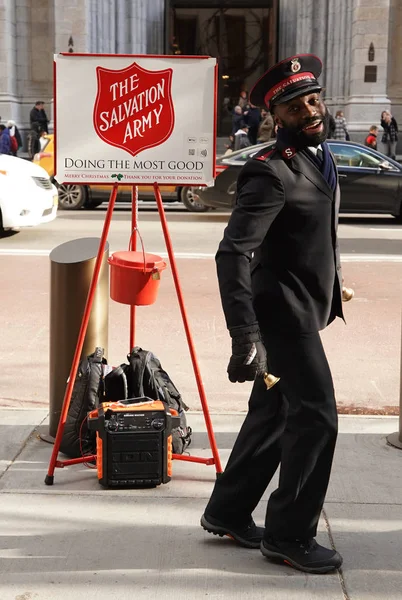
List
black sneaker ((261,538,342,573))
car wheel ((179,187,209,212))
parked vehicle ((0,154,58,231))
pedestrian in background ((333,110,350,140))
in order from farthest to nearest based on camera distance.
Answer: pedestrian in background ((333,110,350,140)), car wheel ((179,187,209,212)), parked vehicle ((0,154,58,231)), black sneaker ((261,538,342,573))

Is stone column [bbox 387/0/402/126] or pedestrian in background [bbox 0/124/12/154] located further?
stone column [bbox 387/0/402/126]

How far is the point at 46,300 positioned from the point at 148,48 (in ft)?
75.1

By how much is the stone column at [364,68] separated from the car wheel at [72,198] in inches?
448

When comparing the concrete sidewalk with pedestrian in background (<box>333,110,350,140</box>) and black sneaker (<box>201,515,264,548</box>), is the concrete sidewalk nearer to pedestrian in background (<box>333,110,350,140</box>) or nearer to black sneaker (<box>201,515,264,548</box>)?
black sneaker (<box>201,515,264,548</box>)

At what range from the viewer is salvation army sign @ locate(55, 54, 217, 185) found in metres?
4.79

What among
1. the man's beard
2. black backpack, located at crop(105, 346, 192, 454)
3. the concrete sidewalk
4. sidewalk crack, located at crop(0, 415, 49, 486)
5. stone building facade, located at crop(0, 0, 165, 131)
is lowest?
sidewalk crack, located at crop(0, 415, 49, 486)

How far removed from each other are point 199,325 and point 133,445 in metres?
3.95

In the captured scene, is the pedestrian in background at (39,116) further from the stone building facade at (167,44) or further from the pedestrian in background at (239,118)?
the pedestrian in background at (239,118)

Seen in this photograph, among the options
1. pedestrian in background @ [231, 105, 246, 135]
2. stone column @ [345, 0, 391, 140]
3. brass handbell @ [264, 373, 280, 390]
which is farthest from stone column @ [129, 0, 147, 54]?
brass handbell @ [264, 373, 280, 390]

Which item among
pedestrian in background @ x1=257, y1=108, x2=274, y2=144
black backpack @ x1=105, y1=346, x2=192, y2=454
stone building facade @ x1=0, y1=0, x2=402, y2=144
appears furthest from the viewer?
stone building facade @ x1=0, y1=0, x2=402, y2=144

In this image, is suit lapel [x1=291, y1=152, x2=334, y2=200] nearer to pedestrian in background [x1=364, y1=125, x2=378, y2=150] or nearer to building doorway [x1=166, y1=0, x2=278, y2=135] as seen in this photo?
pedestrian in background [x1=364, y1=125, x2=378, y2=150]

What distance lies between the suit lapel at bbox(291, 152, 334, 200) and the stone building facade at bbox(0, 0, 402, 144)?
79.8 ft

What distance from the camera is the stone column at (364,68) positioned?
27188mm

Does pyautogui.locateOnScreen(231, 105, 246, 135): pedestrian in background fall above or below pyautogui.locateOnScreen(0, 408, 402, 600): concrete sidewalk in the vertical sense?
above
